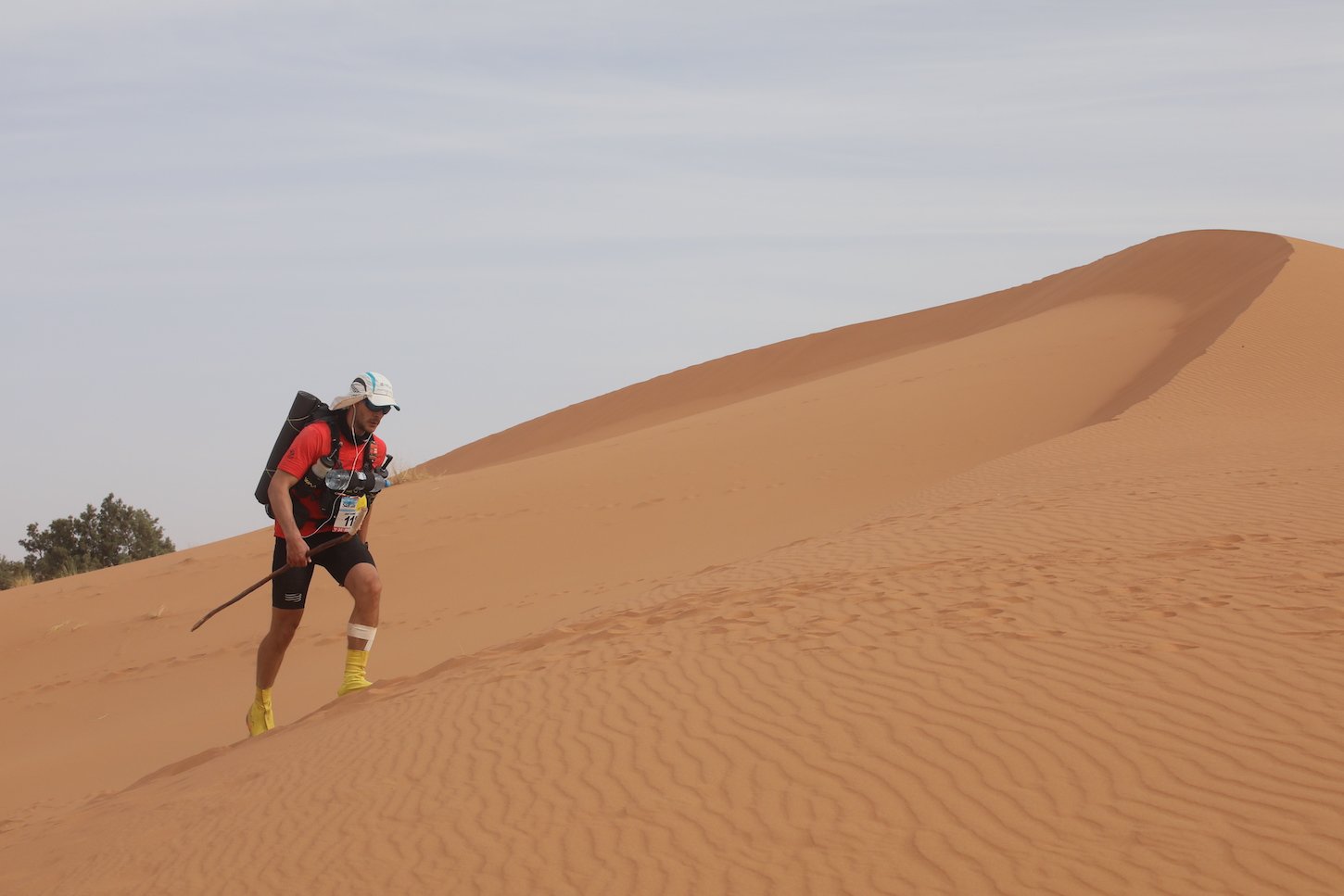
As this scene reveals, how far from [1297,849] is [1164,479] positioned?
711cm

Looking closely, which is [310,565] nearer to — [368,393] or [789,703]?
[368,393]

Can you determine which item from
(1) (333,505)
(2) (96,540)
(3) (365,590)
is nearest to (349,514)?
(1) (333,505)

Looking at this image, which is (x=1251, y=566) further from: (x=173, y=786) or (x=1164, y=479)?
(x=173, y=786)

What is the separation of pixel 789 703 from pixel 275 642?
3360 millimetres

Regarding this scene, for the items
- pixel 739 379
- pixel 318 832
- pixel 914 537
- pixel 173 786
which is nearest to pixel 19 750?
pixel 173 786

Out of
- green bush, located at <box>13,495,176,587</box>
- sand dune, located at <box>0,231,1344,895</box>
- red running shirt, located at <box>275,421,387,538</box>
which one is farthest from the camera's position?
green bush, located at <box>13,495,176,587</box>

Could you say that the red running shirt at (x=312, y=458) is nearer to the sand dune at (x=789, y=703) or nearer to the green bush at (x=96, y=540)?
the sand dune at (x=789, y=703)

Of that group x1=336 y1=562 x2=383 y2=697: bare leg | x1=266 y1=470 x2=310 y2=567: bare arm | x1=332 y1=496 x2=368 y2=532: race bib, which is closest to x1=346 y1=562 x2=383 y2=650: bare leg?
x1=336 y1=562 x2=383 y2=697: bare leg

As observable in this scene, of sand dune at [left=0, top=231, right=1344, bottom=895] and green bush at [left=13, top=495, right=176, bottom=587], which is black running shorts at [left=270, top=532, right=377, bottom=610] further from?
green bush at [left=13, top=495, right=176, bottom=587]

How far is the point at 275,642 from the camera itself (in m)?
7.23

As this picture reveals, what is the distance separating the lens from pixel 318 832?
5012 millimetres

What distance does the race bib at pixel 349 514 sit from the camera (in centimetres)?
695

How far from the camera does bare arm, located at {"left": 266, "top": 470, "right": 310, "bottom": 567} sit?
6711 millimetres

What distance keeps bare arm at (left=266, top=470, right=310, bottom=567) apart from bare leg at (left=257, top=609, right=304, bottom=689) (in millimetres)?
493
